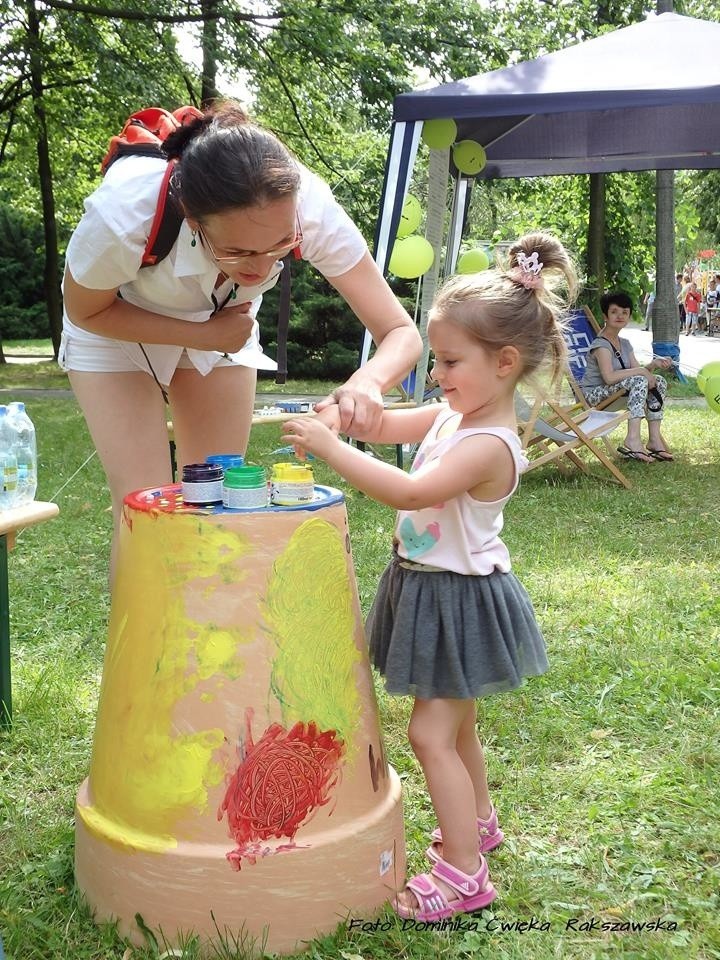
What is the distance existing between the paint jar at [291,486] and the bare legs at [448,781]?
0.51 metres

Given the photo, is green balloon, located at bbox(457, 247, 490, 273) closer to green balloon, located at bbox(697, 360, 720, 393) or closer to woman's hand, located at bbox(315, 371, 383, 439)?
green balloon, located at bbox(697, 360, 720, 393)

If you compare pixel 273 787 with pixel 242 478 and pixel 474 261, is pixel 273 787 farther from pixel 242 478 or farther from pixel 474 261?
Result: pixel 474 261

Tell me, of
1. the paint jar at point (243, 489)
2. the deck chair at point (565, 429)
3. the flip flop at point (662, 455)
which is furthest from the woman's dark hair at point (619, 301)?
the paint jar at point (243, 489)

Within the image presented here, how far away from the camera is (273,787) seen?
1.87 m

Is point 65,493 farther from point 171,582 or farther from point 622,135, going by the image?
point 622,135

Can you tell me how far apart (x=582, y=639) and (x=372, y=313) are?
5.99 feet

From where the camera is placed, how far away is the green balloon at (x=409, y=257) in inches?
290

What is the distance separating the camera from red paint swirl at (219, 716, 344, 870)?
72.9 inches

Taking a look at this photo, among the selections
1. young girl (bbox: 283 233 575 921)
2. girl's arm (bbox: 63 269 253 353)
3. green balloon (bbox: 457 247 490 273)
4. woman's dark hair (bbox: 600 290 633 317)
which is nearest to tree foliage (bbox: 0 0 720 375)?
green balloon (bbox: 457 247 490 273)

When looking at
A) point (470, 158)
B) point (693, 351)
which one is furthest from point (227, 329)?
point (693, 351)

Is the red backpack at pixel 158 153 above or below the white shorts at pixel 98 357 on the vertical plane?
above

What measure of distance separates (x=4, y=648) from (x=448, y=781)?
5.00ft

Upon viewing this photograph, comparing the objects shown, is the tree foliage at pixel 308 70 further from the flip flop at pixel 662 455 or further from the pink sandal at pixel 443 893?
the pink sandal at pixel 443 893

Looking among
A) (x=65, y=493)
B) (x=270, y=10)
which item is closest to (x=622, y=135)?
(x=270, y=10)
